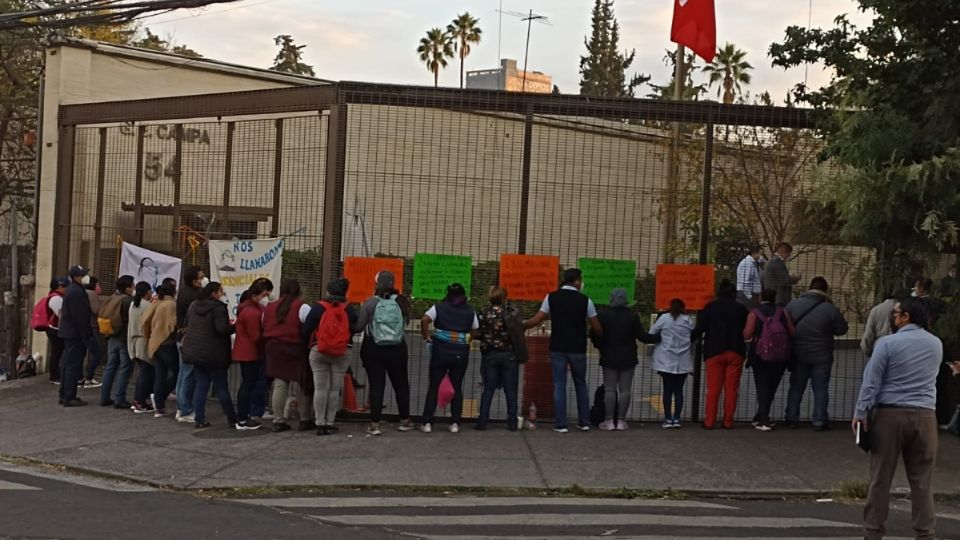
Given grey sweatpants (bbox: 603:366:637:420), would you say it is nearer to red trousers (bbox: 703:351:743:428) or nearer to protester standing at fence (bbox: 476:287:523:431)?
red trousers (bbox: 703:351:743:428)

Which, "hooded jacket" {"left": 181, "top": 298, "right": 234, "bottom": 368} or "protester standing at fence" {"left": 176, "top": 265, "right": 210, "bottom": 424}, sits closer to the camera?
"hooded jacket" {"left": 181, "top": 298, "right": 234, "bottom": 368}

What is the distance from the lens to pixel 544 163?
11516mm

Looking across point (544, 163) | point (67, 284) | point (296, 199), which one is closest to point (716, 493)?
point (544, 163)

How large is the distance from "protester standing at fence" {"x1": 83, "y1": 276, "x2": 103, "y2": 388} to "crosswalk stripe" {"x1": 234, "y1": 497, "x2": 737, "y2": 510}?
241 inches

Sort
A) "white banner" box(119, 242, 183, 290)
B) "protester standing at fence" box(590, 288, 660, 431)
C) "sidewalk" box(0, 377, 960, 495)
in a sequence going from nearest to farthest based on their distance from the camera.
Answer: "sidewalk" box(0, 377, 960, 495), "protester standing at fence" box(590, 288, 660, 431), "white banner" box(119, 242, 183, 290)

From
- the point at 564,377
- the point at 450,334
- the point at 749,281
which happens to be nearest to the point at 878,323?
the point at 749,281

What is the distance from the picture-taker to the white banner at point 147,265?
44.4ft

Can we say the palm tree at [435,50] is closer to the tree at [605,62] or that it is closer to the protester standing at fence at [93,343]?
the tree at [605,62]

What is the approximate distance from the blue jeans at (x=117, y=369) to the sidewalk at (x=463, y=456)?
0.64m

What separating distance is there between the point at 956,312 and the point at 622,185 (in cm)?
369

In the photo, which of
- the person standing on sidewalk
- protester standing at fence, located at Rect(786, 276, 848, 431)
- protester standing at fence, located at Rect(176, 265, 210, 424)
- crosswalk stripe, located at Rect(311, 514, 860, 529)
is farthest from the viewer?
protester standing at fence, located at Rect(176, 265, 210, 424)

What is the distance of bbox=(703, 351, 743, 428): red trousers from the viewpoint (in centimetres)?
1119

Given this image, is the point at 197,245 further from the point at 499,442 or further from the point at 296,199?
the point at 499,442

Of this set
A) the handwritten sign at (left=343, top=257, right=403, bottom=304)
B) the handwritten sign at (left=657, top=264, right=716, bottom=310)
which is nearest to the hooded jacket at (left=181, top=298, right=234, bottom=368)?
the handwritten sign at (left=343, top=257, right=403, bottom=304)
